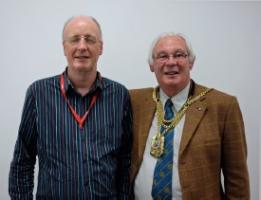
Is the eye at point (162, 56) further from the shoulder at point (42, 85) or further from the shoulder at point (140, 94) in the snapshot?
the shoulder at point (42, 85)

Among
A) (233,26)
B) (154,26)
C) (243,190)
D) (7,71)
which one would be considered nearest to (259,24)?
(233,26)

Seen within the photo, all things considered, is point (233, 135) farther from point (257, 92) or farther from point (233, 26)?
point (233, 26)

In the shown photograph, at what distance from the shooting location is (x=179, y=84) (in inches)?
62.1

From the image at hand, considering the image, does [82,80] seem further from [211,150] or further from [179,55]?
[211,150]

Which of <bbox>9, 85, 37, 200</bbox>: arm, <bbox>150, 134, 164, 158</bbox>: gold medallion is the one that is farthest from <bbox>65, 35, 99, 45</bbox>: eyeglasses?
<bbox>150, 134, 164, 158</bbox>: gold medallion

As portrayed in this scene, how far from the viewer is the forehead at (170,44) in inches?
61.4

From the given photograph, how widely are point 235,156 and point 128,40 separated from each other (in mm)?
1040

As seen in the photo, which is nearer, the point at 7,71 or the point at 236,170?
the point at 236,170

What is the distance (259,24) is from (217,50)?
341 millimetres

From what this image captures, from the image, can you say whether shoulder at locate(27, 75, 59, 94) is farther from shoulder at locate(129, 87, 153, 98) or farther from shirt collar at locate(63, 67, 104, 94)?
shoulder at locate(129, 87, 153, 98)

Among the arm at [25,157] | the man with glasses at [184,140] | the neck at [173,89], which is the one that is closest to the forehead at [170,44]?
the man with glasses at [184,140]

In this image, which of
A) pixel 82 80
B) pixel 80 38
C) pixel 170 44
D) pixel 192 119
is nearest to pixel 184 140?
pixel 192 119

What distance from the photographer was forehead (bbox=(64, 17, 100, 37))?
1505 mm

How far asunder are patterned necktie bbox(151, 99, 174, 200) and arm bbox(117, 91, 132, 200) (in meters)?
0.20
